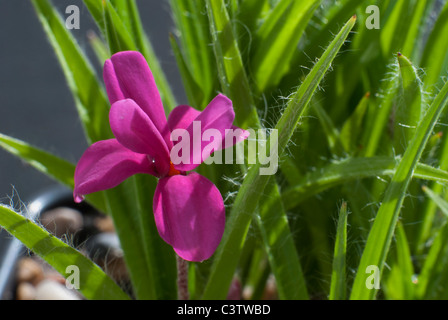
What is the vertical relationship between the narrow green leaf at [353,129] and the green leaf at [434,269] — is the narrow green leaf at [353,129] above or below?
above

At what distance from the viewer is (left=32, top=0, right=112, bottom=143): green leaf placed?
449 mm

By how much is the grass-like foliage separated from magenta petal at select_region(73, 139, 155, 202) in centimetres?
7

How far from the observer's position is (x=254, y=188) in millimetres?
308

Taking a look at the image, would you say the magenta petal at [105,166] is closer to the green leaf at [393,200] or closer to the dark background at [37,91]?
the green leaf at [393,200]

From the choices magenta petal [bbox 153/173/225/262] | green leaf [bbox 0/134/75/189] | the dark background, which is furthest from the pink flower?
the dark background

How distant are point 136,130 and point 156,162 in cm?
3

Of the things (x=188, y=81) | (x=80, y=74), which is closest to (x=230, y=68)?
(x=188, y=81)

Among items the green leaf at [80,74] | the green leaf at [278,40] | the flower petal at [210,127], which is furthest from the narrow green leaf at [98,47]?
the flower petal at [210,127]

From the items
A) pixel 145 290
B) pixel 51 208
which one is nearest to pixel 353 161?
pixel 145 290

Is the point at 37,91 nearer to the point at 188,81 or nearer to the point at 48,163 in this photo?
the point at 48,163

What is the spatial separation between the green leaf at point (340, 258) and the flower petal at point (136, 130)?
129mm

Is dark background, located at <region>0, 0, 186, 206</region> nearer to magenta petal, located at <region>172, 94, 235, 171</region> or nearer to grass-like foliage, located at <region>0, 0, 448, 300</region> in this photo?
grass-like foliage, located at <region>0, 0, 448, 300</region>

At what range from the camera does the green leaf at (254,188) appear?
0.28 m
